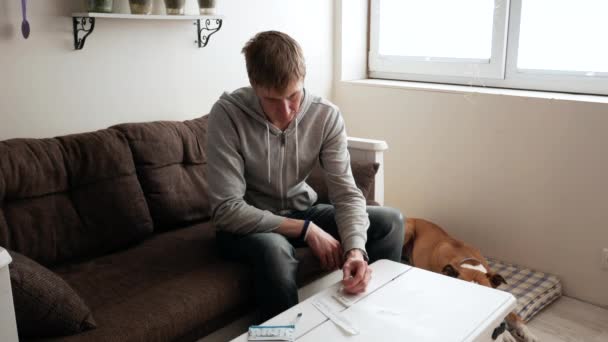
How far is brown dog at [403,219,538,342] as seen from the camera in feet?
7.19

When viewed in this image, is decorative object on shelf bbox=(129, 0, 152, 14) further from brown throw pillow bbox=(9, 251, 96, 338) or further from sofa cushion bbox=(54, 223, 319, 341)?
brown throw pillow bbox=(9, 251, 96, 338)

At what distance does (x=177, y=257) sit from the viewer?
1943 mm

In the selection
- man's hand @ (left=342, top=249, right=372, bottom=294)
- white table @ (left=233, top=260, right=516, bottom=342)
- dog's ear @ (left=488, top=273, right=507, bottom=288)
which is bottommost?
dog's ear @ (left=488, top=273, right=507, bottom=288)

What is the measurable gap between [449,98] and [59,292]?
1986mm

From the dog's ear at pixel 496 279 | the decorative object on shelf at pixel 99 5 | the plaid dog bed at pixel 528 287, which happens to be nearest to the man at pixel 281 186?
the dog's ear at pixel 496 279

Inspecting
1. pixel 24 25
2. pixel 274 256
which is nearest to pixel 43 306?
pixel 274 256

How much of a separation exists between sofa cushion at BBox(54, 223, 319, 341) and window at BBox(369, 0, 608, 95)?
1.45 m

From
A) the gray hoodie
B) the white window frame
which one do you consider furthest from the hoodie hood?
the white window frame

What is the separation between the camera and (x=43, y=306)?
1.41m

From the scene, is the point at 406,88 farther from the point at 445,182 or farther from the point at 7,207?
the point at 7,207

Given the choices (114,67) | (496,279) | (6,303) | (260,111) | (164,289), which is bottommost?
(496,279)

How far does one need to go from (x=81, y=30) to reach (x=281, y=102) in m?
0.86

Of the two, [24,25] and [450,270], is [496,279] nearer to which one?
[450,270]

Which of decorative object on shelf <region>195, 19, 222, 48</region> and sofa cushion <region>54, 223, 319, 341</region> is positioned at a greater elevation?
decorative object on shelf <region>195, 19, 222, 48</region>
